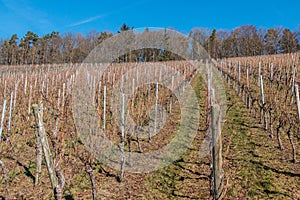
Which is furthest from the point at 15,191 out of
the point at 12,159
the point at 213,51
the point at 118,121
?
the point at 213,51

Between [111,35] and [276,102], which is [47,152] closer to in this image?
[276,102]

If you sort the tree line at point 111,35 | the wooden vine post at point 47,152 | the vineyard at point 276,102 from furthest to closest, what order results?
the tree line at point 111,35, the vineyard at point 276,102, the wooden vine post at point 47,152

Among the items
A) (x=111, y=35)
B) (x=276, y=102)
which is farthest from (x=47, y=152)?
(x=111, y=35)

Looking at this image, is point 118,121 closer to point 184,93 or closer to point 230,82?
point 184,93

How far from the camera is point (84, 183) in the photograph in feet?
15.1

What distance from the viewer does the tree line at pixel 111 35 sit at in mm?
36750

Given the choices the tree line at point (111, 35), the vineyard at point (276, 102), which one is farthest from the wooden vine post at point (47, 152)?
the tree line at point (111, 35)

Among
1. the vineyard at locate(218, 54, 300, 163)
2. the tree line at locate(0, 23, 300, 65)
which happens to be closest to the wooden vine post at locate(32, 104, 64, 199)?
the vineyard at locate(218, 54, 300, 163)

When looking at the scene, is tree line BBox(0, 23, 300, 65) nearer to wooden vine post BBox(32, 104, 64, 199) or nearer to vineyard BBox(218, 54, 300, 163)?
vineyard BBox(218, 54, 300, 163)

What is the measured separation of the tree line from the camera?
3675 cm

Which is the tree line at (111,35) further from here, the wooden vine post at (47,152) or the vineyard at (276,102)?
the wooden vine post at (47,152)

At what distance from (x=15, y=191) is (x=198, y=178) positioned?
3.42 meters

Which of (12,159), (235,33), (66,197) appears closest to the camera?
(66,197)

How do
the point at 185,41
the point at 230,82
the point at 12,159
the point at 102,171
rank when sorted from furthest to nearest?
the point at 185,41 → the point at 230,82 → the point at 12,159 → the point at 102,171
